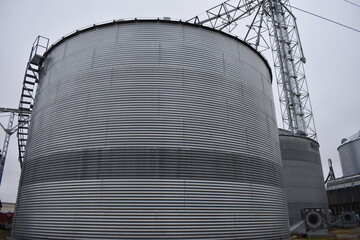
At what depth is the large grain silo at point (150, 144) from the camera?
11.2m

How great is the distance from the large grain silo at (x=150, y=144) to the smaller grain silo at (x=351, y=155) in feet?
143

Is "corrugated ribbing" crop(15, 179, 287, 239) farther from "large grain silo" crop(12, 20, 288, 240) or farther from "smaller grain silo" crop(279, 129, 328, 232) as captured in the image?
"smaller grain silo" crop(279, 129, 328, 232)

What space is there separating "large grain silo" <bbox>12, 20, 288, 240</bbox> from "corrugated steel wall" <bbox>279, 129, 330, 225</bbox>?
11109mm

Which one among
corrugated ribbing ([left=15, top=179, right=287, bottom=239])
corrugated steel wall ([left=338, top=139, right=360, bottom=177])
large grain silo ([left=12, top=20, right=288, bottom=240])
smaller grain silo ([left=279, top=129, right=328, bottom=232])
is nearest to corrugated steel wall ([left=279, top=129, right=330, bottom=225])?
smaller grain silo ([left=279, top=129, right=328, bottom=232])

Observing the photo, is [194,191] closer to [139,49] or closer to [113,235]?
[113,235]

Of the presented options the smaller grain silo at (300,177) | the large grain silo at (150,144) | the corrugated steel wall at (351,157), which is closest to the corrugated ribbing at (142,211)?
the large grain silo at (150,144)

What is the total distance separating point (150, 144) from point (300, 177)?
2066 cm

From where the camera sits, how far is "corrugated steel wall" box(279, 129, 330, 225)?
25.6 m

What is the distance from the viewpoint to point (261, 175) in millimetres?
14055

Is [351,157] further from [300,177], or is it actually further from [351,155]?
[300,177]

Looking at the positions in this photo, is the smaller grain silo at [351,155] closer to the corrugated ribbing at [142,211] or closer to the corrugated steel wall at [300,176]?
the corrugated steel wall at [300,176]

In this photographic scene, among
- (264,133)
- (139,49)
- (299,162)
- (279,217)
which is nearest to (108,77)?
(139,49)

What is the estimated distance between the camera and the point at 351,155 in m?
51.0

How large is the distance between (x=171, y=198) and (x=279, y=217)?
729cm
